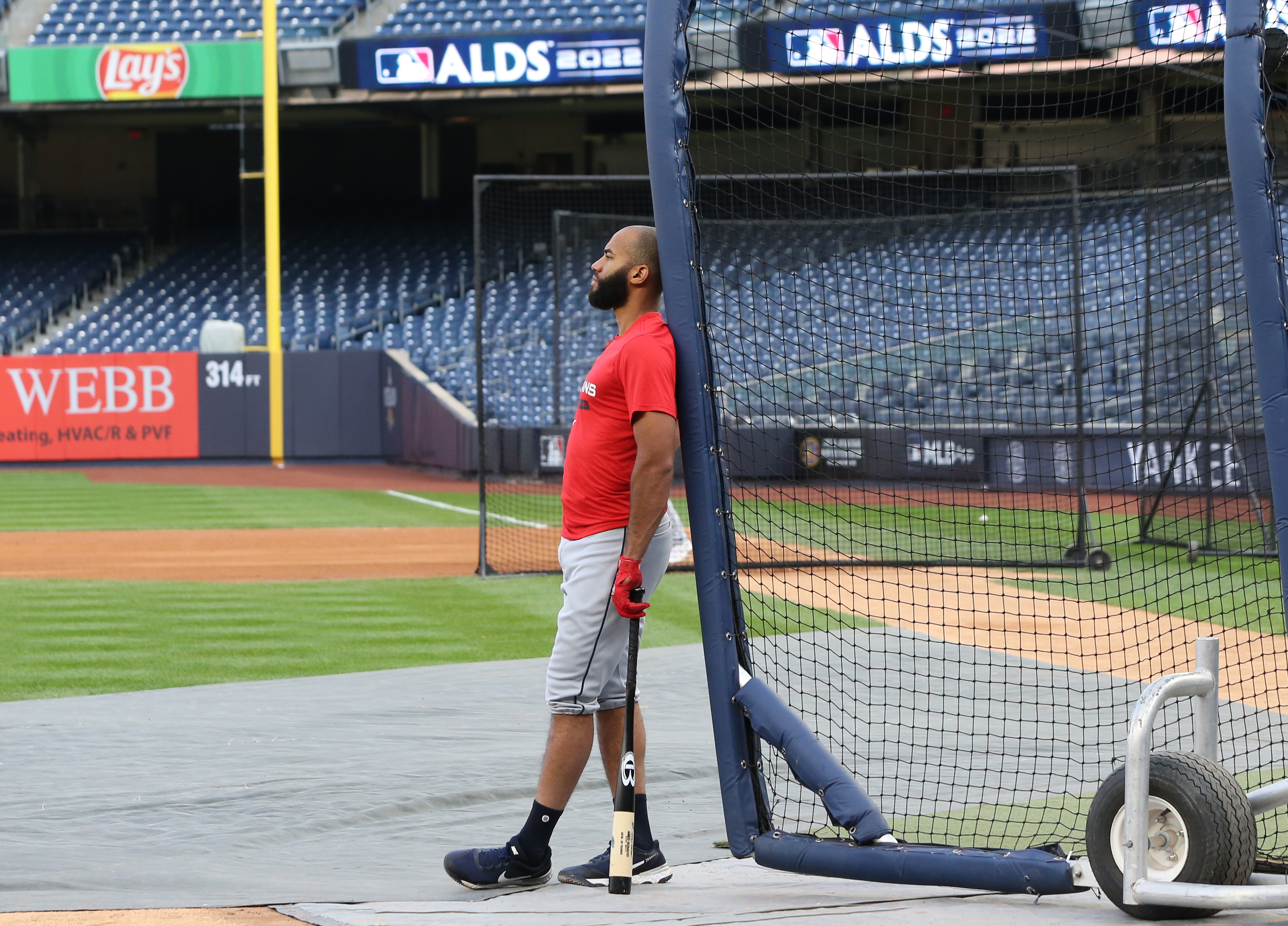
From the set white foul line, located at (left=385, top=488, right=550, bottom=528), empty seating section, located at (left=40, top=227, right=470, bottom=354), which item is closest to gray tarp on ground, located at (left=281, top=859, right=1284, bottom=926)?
white foul line, located at (left=385, top=488, right=550, bottom=528)

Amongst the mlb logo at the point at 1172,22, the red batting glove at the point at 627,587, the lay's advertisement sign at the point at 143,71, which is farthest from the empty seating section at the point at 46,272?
the red batting glove at the point at 627,587

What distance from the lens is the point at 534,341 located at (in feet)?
85.1

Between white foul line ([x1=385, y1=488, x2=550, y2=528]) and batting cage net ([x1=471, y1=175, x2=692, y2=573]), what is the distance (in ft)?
0.22

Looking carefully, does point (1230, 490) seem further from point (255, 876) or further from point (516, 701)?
point (255, 876)

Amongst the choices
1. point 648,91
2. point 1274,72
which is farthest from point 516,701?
point 1274,72

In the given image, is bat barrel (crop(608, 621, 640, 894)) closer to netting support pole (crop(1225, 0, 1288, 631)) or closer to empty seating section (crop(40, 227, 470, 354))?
netting support pole (crop(1225, 0, 1288, 631))

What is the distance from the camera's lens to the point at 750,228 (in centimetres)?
2031

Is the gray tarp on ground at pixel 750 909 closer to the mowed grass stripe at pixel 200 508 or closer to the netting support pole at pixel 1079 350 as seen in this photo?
the netting support pole at pixel 1079 350

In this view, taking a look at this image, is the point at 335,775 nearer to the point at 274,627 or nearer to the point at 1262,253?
the point at 1262,253

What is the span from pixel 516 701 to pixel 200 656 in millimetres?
2620

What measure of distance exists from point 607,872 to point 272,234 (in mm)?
24773

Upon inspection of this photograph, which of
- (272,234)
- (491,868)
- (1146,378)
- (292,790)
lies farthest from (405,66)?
(491,868)

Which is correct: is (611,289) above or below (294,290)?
below

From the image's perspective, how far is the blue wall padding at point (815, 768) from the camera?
160 inches
